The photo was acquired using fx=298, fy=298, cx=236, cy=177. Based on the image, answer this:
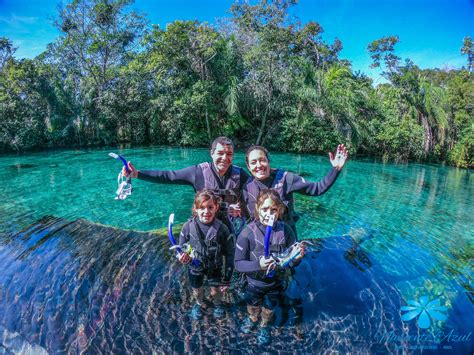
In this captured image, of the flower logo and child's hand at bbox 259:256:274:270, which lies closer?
child's hand at bbox 259:256:274:270

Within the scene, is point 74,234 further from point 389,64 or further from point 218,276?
point 389,64

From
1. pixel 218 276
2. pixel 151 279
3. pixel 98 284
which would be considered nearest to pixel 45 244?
pixel 98 284

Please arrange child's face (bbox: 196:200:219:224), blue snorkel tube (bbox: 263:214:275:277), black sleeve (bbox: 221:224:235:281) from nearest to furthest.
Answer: blue snorkel tube (bbox: 263:214:275:277)
child's face (bbox: 196:200:219:224)
black sleeve (bbox: 221:224:235:281)

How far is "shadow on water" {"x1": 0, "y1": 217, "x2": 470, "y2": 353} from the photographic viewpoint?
3062 millimetres

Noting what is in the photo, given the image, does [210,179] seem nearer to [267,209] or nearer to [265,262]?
[267,209]

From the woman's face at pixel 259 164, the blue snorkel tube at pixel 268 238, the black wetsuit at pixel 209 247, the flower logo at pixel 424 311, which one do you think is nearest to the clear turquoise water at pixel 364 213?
the flower logo at pixel 424 311

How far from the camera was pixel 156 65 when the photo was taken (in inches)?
901

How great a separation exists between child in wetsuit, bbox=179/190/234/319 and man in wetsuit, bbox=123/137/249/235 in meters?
0.32

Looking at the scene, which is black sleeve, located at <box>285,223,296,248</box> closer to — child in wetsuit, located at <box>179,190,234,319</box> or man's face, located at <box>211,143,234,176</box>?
child in wetsuit, located at <box>179,190,234,319</box>

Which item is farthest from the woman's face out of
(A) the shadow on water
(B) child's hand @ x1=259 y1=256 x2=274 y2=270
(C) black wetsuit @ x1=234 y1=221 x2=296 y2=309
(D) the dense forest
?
(D) the dense forest

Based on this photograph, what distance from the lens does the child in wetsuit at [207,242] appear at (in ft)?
10.7

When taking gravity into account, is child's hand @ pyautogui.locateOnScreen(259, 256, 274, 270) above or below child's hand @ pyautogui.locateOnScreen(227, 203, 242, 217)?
below

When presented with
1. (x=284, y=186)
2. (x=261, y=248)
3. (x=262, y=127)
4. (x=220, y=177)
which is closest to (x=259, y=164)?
(x=284, y=186)

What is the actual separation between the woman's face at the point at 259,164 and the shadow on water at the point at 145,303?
1.61 metres
